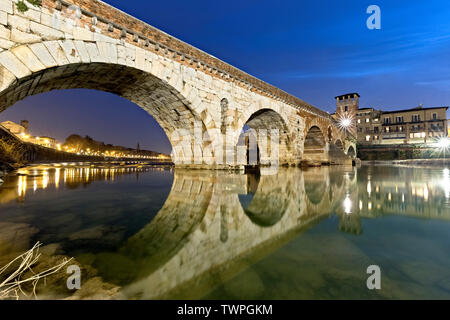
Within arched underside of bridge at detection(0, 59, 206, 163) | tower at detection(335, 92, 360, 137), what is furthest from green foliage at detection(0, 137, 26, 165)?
tower at detection(335, 92, 360, 137)

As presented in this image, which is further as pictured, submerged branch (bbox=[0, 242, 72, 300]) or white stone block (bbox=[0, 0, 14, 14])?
white stone block (bbox=[0, 0, 14, 14])

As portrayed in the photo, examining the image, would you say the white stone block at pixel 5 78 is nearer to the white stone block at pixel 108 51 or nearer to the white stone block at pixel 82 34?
the white stone block at pixel 82 34

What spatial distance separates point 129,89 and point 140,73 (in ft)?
6.08

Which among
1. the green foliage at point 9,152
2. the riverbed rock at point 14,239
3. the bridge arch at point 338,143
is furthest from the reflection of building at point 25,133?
the bridge arch at point 338,143

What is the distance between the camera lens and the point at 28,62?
554 cm

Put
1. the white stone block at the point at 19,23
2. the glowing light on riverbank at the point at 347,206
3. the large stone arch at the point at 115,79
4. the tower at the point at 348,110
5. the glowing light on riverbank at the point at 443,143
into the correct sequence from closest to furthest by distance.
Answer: the glowing light on riverbank at the point at 347,206, the white stone block at the point at 19,23, the large stone arch at the point at 115,79, the glowing light on riverbank at the point at 443,143, the tower at the point at 348,110

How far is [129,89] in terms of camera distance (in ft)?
33.9

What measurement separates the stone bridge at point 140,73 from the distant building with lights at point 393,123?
4792cm

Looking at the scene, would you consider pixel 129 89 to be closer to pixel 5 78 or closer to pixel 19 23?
pixel 19 23

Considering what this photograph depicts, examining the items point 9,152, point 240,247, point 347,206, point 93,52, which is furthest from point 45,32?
point 9,152

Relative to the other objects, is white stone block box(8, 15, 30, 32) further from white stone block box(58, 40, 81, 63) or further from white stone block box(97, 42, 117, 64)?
white stone block box(97, 42, 117, 64)

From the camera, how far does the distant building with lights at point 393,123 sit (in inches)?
1981

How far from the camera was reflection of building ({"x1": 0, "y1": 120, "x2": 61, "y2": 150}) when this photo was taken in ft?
139

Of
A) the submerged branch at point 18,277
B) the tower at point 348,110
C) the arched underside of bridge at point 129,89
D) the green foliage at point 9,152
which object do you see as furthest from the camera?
the tower at point 348,110
